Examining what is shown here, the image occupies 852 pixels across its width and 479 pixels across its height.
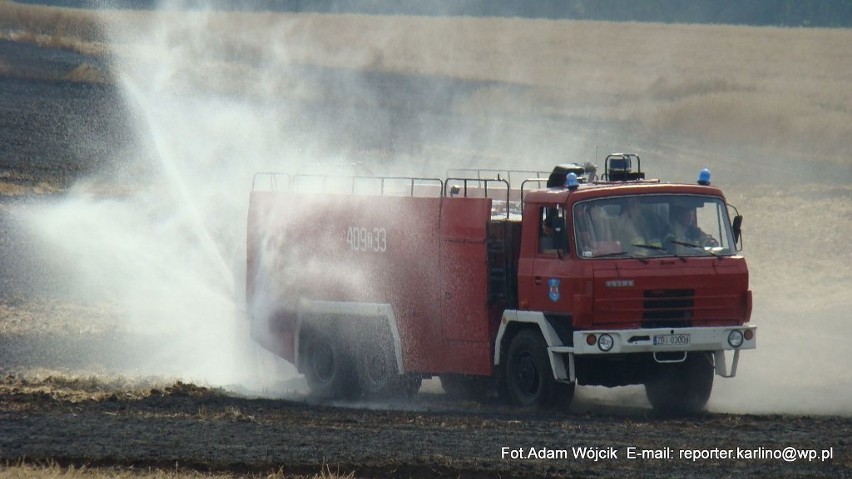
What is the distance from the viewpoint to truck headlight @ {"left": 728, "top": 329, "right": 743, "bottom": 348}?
15.8 m

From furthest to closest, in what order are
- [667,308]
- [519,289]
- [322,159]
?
[322,159]
[519,289]
[667,308]

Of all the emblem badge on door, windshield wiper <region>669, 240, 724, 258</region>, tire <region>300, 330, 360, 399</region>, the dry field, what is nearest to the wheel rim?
the dry field

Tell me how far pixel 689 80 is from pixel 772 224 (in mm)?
26899

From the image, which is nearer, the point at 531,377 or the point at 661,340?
the point at 661,340

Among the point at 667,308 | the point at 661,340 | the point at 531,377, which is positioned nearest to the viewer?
the point at 661,340

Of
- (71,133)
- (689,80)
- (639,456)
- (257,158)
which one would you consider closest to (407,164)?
(257,158)

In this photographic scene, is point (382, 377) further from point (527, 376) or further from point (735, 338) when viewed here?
point (735, 338)

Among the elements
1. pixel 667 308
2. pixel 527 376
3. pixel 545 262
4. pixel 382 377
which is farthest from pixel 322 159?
pixel 667 308

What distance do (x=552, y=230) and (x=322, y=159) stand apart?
21.2 meters

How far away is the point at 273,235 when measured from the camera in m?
20.1

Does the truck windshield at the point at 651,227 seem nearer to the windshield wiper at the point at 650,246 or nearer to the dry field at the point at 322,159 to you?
the windshield wiper at the point at 650,246

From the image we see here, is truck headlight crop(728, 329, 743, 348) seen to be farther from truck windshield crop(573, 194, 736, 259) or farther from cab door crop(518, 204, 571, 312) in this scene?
cab door crop(518, 204, 571, 312)

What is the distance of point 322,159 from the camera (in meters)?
36.8

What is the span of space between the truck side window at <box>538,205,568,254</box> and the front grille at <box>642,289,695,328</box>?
1119 millimetres
